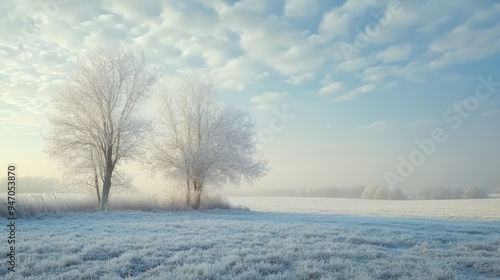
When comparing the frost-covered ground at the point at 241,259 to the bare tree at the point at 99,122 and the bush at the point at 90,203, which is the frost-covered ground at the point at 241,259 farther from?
the bare tree at the point at 99,122

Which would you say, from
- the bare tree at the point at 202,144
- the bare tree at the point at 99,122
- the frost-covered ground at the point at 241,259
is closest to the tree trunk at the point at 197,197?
the bare tree at the point at 202,144

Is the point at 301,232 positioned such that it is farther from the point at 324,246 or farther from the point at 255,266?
the point at 255,266

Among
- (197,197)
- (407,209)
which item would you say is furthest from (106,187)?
(407,209)

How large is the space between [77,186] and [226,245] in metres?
22.5

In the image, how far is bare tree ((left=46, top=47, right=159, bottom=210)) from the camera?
82.7 feet

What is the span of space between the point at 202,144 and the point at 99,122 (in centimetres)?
896

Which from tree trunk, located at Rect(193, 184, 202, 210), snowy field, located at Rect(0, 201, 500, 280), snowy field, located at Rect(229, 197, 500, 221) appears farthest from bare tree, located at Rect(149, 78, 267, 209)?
snowy field, located at Rect(0, 201, 500, 280)

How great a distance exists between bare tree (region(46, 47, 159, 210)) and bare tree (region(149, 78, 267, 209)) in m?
3.96

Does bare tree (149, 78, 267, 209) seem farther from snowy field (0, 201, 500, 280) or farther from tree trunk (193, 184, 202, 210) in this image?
snowy field (0, 201, 500, 280)

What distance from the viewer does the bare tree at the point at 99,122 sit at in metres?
25.2

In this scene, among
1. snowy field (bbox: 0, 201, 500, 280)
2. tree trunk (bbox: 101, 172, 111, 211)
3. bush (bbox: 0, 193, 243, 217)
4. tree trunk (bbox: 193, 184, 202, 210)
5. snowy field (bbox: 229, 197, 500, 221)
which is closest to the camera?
snowy field (bbox: 0, 201, 500, 280)

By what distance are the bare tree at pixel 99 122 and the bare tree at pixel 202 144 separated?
3.96m

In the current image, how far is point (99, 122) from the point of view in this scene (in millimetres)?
25812

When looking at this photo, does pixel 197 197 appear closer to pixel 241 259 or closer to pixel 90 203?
pixel 90 203
